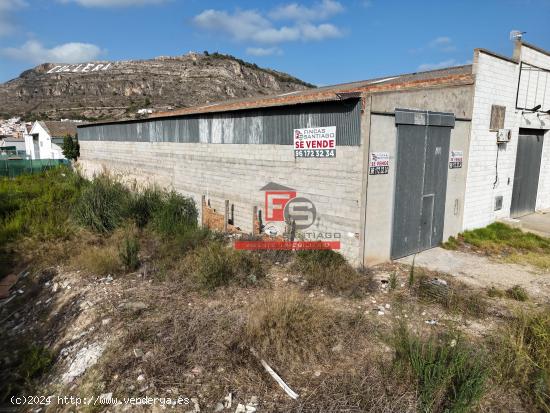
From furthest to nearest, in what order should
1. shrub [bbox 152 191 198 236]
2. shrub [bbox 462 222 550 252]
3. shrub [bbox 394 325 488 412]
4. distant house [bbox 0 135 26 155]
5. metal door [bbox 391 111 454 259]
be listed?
distant house [bbox 0 135 26 155] → shrub [bbox 152 191 198 236] → shrub [bbox 462 222 550 252] → metal door [bbox 391 111 454 259] → shrub [bbox 394 325 488 412]

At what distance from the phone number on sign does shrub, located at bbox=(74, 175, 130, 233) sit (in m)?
5.09

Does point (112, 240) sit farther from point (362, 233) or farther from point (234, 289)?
point (362, 233)

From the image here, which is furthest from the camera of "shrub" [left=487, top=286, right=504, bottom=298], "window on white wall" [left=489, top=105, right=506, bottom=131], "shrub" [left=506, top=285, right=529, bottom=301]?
"window on white wall" [left=489, top=105, right=506, bottom=131]

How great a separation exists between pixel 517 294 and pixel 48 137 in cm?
4063

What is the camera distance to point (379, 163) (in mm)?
6457

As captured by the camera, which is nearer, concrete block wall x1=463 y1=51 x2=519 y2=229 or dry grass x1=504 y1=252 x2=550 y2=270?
dry grass x1=504 y1=252 x2=550 y2=270

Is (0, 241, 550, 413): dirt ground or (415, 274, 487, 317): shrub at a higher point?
(415, 274, 487, 317): shrub

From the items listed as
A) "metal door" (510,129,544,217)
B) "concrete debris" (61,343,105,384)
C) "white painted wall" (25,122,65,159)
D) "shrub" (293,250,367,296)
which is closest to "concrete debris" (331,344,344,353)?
"shrub" (293,250,367,296)

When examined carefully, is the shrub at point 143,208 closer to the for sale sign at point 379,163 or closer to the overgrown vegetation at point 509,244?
the for sale sign at point 379,163

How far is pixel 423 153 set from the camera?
24.0ft

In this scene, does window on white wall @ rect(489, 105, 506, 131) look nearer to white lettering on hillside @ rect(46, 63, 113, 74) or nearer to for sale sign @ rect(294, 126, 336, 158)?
for sale sign @ rect(294, 126, 336, 158)

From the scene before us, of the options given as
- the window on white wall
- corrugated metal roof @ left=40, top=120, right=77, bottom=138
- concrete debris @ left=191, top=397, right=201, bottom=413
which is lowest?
concrete debris @ left=191, top=397, right=201, bottom=413

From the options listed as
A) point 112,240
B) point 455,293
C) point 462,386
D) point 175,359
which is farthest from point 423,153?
point 112,240

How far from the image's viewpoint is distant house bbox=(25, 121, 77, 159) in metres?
35.2
